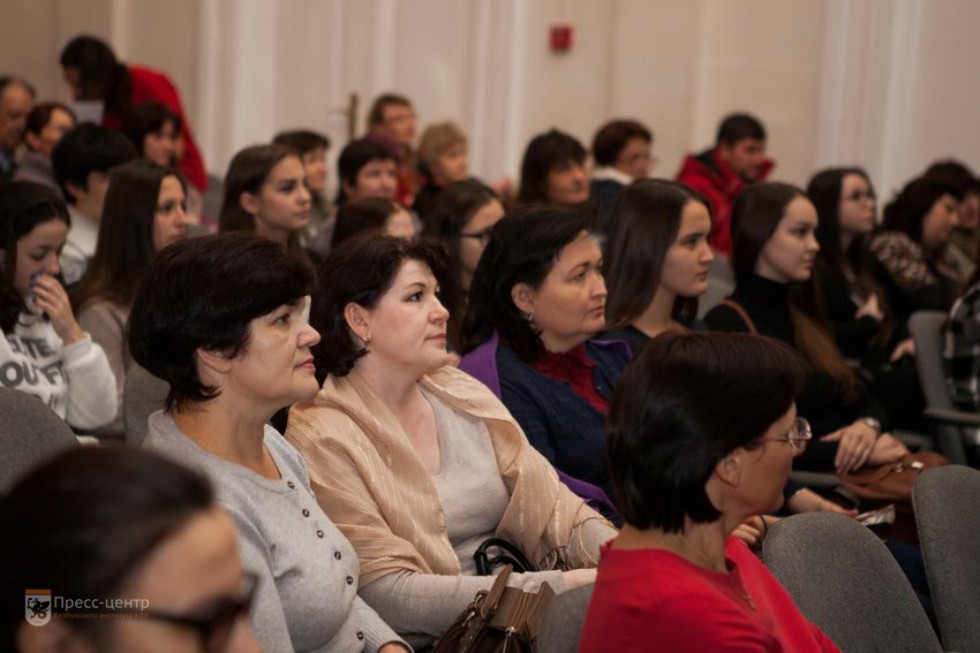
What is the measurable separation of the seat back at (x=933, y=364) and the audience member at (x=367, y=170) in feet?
8.04

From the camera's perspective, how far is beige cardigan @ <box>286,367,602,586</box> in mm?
2570

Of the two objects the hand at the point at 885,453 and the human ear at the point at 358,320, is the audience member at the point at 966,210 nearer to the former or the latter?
the hand at the point at 885,453

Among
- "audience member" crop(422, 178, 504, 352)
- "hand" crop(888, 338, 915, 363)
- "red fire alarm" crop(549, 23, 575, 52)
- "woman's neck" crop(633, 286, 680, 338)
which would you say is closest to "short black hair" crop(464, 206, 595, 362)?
"woman's neck" crop(633, 286, 680, 338)

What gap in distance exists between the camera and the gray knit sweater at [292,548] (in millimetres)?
2199

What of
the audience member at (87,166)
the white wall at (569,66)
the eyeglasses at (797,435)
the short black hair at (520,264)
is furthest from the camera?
the white wall at (569,66)

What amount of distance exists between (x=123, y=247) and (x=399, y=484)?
6.15ft

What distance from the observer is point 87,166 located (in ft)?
16.7

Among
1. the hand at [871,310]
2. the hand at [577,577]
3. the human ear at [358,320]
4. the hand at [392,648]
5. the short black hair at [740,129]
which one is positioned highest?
the short black hair at [740,129]

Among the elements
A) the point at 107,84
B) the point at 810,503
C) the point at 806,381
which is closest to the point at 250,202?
the point at 806,381

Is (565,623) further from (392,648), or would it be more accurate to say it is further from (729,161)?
(729,161)

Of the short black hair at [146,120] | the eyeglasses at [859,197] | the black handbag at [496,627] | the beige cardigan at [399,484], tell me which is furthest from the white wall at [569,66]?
the black handbag at [496,627]

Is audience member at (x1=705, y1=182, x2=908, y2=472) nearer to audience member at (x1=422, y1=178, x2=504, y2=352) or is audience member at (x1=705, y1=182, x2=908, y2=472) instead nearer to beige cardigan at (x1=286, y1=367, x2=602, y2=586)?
audience member at (x1=422, y1=178, x2=504, y2=352)

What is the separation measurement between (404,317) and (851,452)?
1.69 meters

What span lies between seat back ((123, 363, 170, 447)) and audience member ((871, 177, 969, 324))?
3.97 m
